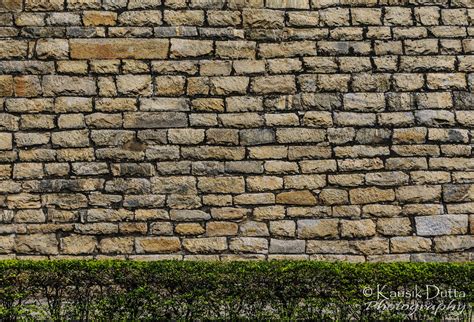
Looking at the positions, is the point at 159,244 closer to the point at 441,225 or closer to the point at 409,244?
the point at 409,244

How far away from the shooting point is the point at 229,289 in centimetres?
527

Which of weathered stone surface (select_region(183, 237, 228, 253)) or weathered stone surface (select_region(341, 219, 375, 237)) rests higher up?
weathered stone surface (select_region(341, 219, 375, 237))

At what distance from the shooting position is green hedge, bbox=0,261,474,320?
5.18 meters

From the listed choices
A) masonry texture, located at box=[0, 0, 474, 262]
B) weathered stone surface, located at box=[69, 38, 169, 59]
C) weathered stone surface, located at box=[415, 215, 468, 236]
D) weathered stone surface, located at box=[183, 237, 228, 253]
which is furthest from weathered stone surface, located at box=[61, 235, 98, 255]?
weathered stone surface, located at box=[415, 215, 468, 236]

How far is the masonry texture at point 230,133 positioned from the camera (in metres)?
6.27

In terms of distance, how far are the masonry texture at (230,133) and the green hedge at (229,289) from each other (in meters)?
0.81

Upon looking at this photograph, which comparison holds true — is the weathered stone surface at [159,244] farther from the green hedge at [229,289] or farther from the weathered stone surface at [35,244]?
the weathered stone surface at [35,244]

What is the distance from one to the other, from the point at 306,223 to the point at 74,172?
2.52 m

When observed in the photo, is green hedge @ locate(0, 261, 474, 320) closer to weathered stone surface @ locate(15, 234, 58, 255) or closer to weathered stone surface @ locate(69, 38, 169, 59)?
weathered stone surface @ locate(15, 234, 58, 255)

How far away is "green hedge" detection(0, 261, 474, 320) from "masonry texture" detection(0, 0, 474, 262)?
807 millimetres

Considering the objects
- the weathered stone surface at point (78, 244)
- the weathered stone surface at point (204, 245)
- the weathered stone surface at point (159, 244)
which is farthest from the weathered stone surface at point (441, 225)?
the weathered stone surface at point (78, 244)

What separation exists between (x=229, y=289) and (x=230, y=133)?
181 centimetres

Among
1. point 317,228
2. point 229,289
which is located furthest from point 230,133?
point 229,289

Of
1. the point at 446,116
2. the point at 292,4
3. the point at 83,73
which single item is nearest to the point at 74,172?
the point at 83,73
